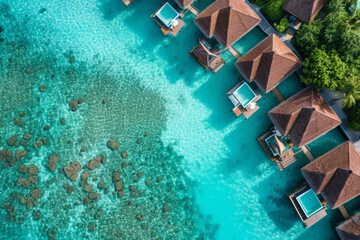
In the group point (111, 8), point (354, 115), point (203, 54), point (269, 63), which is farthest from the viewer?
point (111, 8)

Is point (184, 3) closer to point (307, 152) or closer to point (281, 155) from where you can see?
point (281, 155)

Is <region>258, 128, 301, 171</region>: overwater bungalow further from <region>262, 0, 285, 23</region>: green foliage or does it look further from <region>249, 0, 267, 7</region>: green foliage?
<region>249, 0, 267, 7</region>: green foliage

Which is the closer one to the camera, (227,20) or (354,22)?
(354,22)

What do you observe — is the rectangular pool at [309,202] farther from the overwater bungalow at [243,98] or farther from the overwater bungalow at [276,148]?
the overwater bungalow at [243,98]

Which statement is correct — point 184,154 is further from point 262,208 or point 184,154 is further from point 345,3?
point 345,3

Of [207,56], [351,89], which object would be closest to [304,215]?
[351,89]

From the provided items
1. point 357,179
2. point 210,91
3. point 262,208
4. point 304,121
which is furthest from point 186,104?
point 357,179
